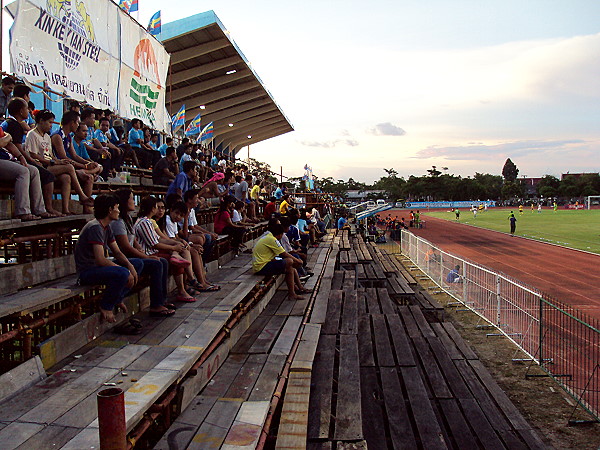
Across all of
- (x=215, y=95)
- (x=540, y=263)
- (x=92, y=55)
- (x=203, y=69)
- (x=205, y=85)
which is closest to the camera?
(x=92, y=55)

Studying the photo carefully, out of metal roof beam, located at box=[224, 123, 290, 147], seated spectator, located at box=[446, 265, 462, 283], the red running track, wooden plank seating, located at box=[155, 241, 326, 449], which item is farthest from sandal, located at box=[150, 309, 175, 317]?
metal roof beam, located at box=[224, 123, 290, 147]

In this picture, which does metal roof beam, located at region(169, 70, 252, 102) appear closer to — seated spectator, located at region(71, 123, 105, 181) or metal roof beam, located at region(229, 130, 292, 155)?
metal roof beam, located at region(229, 130, 292, 155)

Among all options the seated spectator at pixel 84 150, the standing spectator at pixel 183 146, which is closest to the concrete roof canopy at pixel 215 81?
the standing spectator at pixel 183 146

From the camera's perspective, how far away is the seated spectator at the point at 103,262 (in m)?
4.62

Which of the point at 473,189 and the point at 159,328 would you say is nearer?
the point at 159,328

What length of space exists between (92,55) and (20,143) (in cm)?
449

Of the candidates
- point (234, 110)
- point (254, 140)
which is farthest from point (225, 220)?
point (254, 140)

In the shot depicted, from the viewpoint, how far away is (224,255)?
9570 millimetres

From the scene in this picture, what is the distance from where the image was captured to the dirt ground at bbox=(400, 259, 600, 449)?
21.2 ft

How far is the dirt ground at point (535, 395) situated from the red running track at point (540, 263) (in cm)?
721

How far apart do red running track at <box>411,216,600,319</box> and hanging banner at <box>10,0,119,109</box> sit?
15.7 m

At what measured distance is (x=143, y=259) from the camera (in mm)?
5355

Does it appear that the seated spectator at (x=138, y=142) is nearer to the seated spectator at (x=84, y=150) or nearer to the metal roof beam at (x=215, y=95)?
the seated spectator at (x=84, y=150)

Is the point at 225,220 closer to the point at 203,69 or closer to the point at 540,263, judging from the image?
the point at 203,69
